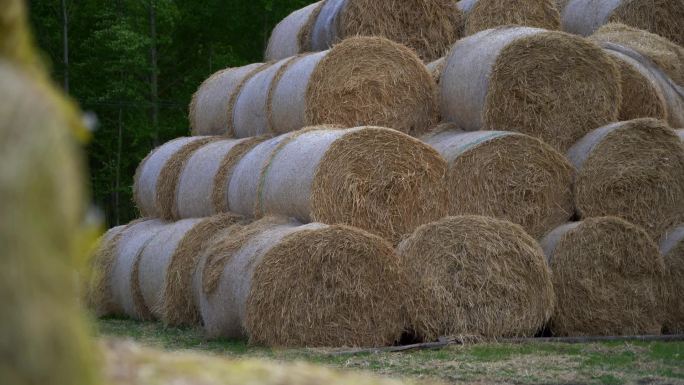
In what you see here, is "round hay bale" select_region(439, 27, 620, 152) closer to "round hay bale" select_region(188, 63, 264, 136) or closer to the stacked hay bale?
the stacked hay bale

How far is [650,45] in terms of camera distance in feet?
40.1

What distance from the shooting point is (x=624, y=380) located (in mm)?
6777

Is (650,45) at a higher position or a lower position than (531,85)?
higher

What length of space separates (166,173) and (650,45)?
5414 millimetres

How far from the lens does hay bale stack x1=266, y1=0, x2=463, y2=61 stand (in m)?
11.8

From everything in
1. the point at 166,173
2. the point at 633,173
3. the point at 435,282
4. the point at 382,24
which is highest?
the point at 382,24

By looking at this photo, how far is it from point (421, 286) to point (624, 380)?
8.17ft

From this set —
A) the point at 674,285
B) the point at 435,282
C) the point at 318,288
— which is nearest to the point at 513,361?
the point at 435,282

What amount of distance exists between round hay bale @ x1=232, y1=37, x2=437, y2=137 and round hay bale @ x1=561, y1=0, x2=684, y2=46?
3.24 meters

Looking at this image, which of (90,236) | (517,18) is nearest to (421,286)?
(517,18)

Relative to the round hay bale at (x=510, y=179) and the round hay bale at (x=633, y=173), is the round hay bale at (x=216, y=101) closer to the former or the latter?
the round hay bale at (x=510, y=179)

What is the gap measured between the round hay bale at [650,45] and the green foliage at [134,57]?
619 inches

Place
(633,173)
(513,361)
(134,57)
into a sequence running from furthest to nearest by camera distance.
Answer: (134,57) → (633,173) → (513,361)

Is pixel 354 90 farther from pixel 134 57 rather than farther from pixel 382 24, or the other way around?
pixel 134 57
